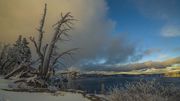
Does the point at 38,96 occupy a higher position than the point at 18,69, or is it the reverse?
the point at 18,69

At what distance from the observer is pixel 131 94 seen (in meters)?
14.3

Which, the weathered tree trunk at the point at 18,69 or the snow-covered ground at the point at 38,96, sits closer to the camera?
the snow-covered ground at the point at 38,96

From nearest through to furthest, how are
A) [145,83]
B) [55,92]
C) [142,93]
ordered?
[142,93] < [145,83] < [55,92]

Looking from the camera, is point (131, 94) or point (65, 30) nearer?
point (131, 94)

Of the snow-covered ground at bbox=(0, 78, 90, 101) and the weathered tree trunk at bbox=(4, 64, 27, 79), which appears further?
the weathered tree trunk at bbox=(4, 64, 27, 79)

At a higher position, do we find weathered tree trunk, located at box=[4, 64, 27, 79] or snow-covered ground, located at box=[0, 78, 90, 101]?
weathered tree trunk, located at box=[4, 64, 27, 79]

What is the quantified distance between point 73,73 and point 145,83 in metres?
15.9

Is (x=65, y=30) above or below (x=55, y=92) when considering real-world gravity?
above

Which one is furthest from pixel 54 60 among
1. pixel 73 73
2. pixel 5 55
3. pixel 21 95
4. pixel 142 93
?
pixel 5 55

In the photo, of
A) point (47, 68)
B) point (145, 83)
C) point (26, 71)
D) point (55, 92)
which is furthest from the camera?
point (47, 68)

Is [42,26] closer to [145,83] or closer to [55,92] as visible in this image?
[55,92]

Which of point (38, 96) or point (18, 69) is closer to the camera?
point (38, 96)

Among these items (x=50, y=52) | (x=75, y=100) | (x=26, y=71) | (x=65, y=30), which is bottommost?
(x=75, y=100)

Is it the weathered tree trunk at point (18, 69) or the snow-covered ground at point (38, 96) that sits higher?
the weathered tree trunk at point (18, 69)
